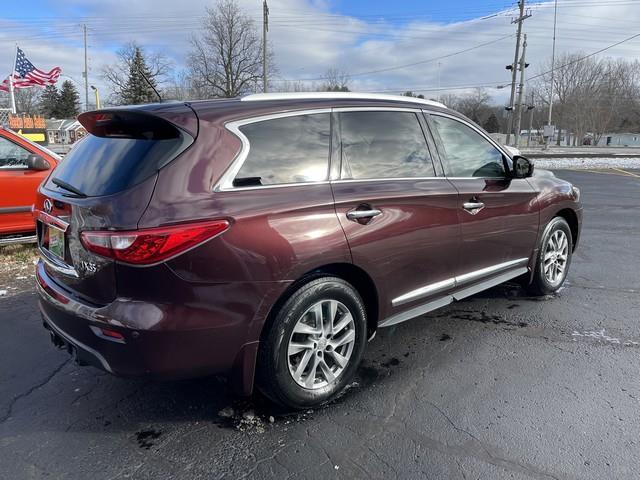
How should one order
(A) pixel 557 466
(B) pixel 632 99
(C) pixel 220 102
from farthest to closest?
1. (B) pixel 632 99
2. (C) pixel 220 102
3. (A) pixel 557 466

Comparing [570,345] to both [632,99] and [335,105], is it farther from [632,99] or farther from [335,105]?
[632,99]

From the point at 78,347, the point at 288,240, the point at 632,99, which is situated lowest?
the point at 78,347

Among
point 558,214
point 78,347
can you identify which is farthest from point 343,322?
point 558,214

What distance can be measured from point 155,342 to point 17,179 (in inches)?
192

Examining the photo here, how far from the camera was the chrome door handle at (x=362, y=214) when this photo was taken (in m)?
2.88

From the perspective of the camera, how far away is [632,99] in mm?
78500

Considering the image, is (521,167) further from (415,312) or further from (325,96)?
(325,96)

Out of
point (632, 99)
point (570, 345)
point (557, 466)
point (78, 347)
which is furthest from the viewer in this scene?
point (632, 99)

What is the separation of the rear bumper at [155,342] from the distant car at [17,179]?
417 centimetres

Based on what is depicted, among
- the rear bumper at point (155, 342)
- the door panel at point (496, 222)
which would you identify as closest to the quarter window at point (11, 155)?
the rear bumper at point (155, 342)

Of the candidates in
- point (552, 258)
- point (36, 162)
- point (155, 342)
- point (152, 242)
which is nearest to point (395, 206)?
point (152, 242)

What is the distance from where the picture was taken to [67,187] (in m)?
2.87

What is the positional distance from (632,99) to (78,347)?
9413 cm

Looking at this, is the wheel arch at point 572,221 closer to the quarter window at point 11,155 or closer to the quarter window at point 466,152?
the quarter window at point 466,152
